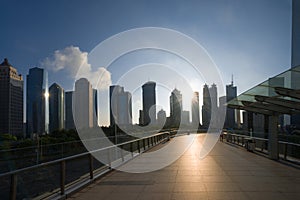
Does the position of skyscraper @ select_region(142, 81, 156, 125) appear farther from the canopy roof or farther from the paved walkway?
the paved walkway

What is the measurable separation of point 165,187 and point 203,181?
1.16m

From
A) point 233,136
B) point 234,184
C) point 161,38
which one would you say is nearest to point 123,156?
point 234,184

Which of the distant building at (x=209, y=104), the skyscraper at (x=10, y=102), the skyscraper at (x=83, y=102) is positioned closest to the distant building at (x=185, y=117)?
the distant building at (x=209, y=104)

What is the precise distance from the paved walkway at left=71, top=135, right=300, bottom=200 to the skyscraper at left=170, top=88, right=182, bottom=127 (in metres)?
30.8

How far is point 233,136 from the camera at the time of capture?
Answer: 2409 centimetres

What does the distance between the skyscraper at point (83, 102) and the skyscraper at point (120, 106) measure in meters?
1.34

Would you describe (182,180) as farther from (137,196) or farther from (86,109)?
(86,109)

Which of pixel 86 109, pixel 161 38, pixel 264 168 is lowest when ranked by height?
pixel 264 168

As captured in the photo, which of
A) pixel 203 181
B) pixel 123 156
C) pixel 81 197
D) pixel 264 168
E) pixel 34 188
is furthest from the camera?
pixel 123 156

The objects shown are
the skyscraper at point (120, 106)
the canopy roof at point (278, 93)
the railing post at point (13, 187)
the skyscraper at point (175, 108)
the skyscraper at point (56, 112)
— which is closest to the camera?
the railing post at point (13, 187)

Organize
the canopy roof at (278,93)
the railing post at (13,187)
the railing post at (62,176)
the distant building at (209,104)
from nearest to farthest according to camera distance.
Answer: the railing post at (13,187), the railing post at (62,176), the canopy roof at (278,93), the distant building at (209,104)

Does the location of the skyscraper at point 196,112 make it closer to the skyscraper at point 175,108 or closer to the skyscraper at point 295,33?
the skyscraper at point 175,108

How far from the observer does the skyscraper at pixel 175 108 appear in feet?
137

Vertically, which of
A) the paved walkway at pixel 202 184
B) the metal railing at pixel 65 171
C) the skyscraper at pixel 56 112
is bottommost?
the paved walkway at pixel 202 184
